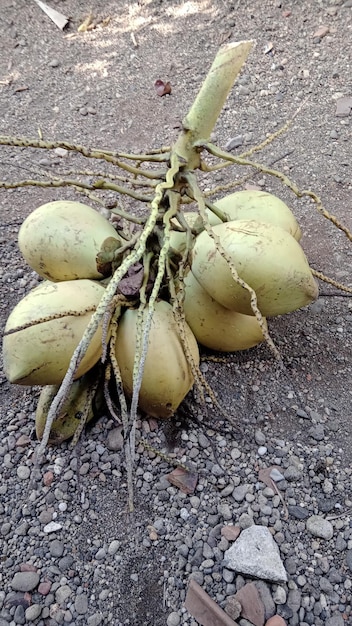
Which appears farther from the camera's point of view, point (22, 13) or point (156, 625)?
point (22, 13)

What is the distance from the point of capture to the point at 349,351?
5.37ft

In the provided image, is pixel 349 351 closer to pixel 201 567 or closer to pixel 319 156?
pixel 201 567

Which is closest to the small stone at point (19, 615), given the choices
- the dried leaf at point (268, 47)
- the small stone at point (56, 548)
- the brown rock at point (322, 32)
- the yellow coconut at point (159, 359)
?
the small stone at point (56, 548)

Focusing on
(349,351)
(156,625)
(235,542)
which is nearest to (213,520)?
(235,542)

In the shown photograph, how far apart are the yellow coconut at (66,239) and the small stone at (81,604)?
683 mm

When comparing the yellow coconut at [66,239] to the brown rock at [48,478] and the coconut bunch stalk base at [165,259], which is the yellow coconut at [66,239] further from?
the brown rock at [48,478]

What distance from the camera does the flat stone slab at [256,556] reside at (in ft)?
3.84

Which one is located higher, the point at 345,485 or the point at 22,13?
the point at 22,13

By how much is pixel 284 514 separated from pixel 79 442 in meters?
0.49

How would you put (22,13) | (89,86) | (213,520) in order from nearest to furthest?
(213,520) → (89,86) → (22,13)

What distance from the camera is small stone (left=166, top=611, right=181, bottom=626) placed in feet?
3.76

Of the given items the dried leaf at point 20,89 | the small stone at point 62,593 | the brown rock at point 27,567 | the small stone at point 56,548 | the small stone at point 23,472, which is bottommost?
the small stone at point 62,593

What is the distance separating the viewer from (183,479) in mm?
1354

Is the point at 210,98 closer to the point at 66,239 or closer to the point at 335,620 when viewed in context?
the point at 66,239
